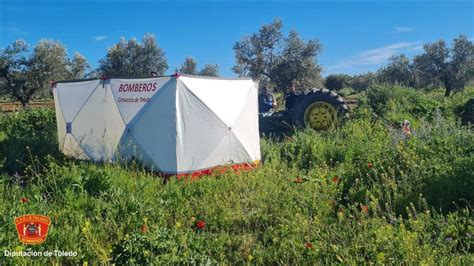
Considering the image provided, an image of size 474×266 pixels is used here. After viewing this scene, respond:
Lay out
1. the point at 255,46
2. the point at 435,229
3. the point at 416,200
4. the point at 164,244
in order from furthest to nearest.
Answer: the point at 255,46 → the point at 416,200 → the point at 435,229 → the point at 164,244

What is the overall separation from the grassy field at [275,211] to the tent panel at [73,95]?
1492 millimetres

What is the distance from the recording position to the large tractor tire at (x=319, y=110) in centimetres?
1021

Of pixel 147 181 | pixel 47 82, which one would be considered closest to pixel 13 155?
pixel 147 181

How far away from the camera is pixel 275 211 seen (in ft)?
14.5

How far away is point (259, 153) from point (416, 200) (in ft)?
12.3

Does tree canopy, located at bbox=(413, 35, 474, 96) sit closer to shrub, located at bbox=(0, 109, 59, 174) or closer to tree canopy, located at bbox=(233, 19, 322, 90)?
tree canopy, located at bbox=(233, 19, 322, 90)

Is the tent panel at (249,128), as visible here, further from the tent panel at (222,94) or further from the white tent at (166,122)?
the tent panel at (222,94)

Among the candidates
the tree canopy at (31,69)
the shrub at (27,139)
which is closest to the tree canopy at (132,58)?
the tree canopy at (31,69)

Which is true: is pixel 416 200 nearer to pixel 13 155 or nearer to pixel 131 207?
pixel 131 207

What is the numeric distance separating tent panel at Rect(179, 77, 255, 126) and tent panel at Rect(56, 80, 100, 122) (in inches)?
85.1

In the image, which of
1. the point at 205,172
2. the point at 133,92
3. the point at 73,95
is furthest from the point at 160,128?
the point at 73,95

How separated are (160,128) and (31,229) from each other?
10.7 ft

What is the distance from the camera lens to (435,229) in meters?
3.74

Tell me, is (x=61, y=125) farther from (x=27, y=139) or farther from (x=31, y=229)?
(x=31, y=229)
